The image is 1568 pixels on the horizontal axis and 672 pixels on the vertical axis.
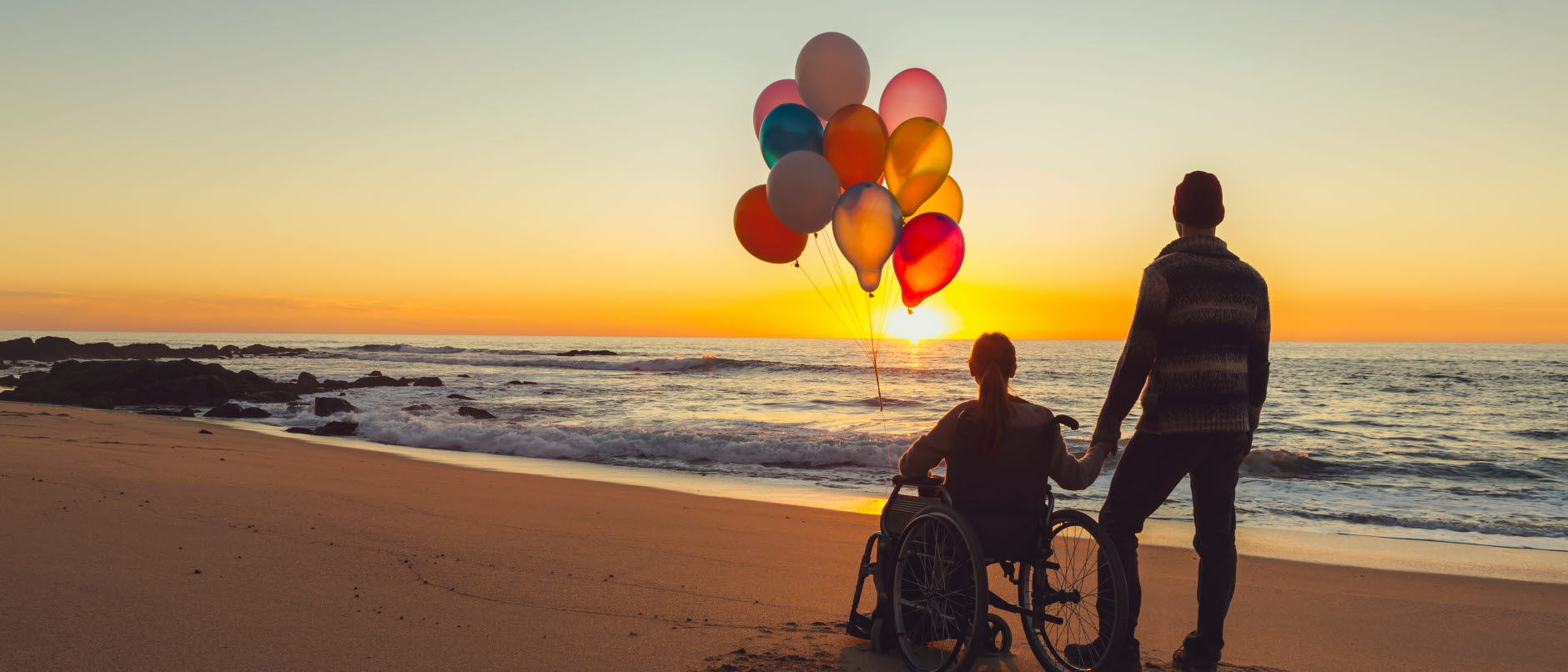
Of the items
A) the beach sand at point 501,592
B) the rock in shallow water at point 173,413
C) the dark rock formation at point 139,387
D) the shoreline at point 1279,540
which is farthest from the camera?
the dark rock formation at point 139,387

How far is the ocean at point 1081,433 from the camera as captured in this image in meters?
9.41

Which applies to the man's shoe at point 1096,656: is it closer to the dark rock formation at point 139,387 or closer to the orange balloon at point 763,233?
the orange balloon at point 763,233

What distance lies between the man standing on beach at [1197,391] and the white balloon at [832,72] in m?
3.20

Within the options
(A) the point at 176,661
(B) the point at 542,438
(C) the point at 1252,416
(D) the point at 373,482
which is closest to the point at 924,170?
(C) the point at 1252,416

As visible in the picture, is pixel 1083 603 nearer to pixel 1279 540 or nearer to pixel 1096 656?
pixel 1096 656

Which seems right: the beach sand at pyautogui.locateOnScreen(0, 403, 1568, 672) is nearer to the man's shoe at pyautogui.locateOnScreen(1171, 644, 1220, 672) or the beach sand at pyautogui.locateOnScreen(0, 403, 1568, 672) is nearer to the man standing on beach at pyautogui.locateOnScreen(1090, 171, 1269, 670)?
the man's shoe at pyautogui.locateOnScreen(1171, 644, 1220, 672)

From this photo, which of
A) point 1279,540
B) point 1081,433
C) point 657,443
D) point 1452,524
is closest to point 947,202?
point 1279,540

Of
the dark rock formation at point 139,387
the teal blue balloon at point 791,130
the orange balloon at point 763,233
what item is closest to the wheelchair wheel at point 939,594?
the orange balloon at point 763,233

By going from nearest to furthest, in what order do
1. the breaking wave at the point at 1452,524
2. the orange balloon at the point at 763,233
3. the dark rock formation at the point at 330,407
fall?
the orange balloon at the point at 763,233 < the breaking wave at the point at 1452,524 < the dark rock formation at the point at 330,407

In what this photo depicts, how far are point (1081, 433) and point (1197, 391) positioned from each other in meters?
15.1

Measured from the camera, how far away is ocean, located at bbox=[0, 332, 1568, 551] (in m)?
9.41

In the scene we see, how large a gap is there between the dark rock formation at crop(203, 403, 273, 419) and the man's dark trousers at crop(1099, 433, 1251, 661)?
19.5 meters

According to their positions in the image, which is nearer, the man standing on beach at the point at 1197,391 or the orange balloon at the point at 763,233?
the man standing on beach at the point at 1197,391

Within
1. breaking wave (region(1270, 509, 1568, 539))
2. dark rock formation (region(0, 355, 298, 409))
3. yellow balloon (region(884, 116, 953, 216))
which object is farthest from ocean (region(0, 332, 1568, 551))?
yellow balloon (region(884, 116, 953, 216))
